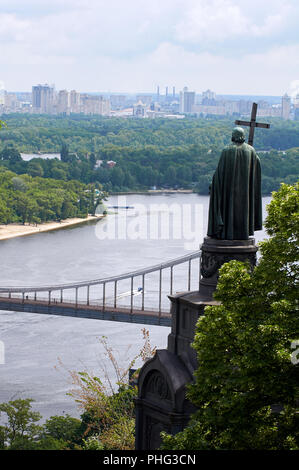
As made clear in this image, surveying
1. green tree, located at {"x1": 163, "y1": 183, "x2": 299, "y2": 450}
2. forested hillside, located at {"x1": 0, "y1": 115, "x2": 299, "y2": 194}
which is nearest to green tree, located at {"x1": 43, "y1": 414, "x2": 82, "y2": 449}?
green tree, located at {"x1": 163, "y1": 183, "x2": 299, "y2": 450}

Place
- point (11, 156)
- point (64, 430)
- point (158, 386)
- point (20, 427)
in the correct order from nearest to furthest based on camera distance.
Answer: point (158, 386), point (20, 427), point (64, 430), point (11, 156)

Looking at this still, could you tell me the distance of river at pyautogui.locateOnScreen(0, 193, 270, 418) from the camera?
106ft

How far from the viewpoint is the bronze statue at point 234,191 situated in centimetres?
1215

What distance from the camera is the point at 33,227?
86.2 metres

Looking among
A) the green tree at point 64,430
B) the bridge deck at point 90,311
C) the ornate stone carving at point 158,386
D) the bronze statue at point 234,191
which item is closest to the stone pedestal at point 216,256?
the bronze statue at point 234,191

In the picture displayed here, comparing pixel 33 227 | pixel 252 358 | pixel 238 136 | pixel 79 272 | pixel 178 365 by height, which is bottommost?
pixel 33 227

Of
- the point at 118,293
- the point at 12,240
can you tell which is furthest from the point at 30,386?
the point at 12,240

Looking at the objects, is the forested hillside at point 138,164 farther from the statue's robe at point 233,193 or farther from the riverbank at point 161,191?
the statue's robe at point 233,193

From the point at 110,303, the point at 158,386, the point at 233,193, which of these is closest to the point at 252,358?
the point at 158,386

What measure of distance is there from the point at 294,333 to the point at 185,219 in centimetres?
7625

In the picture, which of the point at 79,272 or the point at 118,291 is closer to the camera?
the point at 118,291

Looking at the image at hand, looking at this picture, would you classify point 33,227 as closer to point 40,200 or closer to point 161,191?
point 40,200

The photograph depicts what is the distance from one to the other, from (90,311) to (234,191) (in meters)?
26.3
